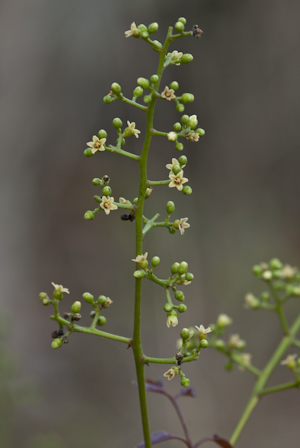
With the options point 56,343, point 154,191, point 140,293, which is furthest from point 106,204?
point 154,191

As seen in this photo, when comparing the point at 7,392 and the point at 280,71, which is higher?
the point at 280,71

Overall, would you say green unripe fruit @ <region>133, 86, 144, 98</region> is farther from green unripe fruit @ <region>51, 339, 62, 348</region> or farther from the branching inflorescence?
green unripe fruit @ <region>51, 339, 62, 348</region>

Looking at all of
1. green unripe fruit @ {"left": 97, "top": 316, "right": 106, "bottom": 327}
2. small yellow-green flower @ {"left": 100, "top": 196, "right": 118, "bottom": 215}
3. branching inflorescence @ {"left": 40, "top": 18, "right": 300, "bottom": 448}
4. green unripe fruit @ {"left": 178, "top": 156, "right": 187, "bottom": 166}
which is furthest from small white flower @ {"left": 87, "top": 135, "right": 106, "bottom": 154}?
green unripe fruit @ {"left": 97, "top": 316, "right": 106, "bottom": 327}

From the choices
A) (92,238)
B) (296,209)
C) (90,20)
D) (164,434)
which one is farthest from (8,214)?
(164,434)

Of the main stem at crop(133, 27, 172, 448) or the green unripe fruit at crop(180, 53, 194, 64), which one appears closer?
the main stem at crop(133, 27, 172, 448)

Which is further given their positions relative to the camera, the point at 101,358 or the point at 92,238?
the point at 92,238

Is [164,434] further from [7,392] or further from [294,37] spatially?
[294,37]

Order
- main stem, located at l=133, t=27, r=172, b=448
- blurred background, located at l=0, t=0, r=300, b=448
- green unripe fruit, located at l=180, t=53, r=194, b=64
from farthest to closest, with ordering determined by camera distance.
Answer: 1. blurred background, located at l=0, t=0, r=300, b=448
2. green unripe fruit, located at l=180, t=53, r=194, b=64
3. main stem, located at l=133, t=27, r=172, b=448

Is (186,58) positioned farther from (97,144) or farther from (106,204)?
(106,204)
